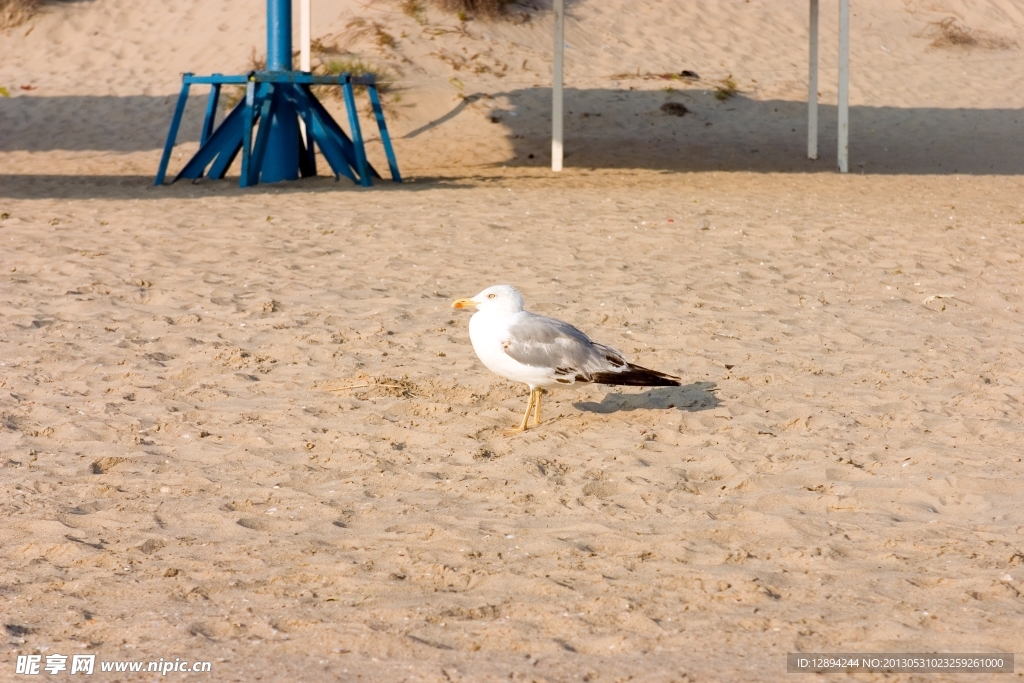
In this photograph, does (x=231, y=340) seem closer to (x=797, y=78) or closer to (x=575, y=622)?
(x=575, y=622)

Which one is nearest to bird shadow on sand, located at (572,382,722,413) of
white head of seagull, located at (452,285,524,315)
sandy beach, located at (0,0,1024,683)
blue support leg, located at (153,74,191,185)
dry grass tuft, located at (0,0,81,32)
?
sandy beach, located at (0,0,1024,683)

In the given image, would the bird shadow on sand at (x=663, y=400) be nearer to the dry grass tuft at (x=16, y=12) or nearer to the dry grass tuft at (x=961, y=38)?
the dry grass tuft at (x=16, y=12)

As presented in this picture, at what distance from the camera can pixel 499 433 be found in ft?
17.1

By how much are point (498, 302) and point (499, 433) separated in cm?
62

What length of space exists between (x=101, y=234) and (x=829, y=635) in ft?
24.7

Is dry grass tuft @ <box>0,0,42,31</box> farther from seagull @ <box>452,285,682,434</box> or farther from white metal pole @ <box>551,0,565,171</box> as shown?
seagull @ <box>452,285,682,434</box>

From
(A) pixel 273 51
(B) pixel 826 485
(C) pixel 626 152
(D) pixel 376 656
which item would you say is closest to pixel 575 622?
(D) pixel 376 656

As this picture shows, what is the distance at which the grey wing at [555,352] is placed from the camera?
5.05 m

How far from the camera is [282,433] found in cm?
512
